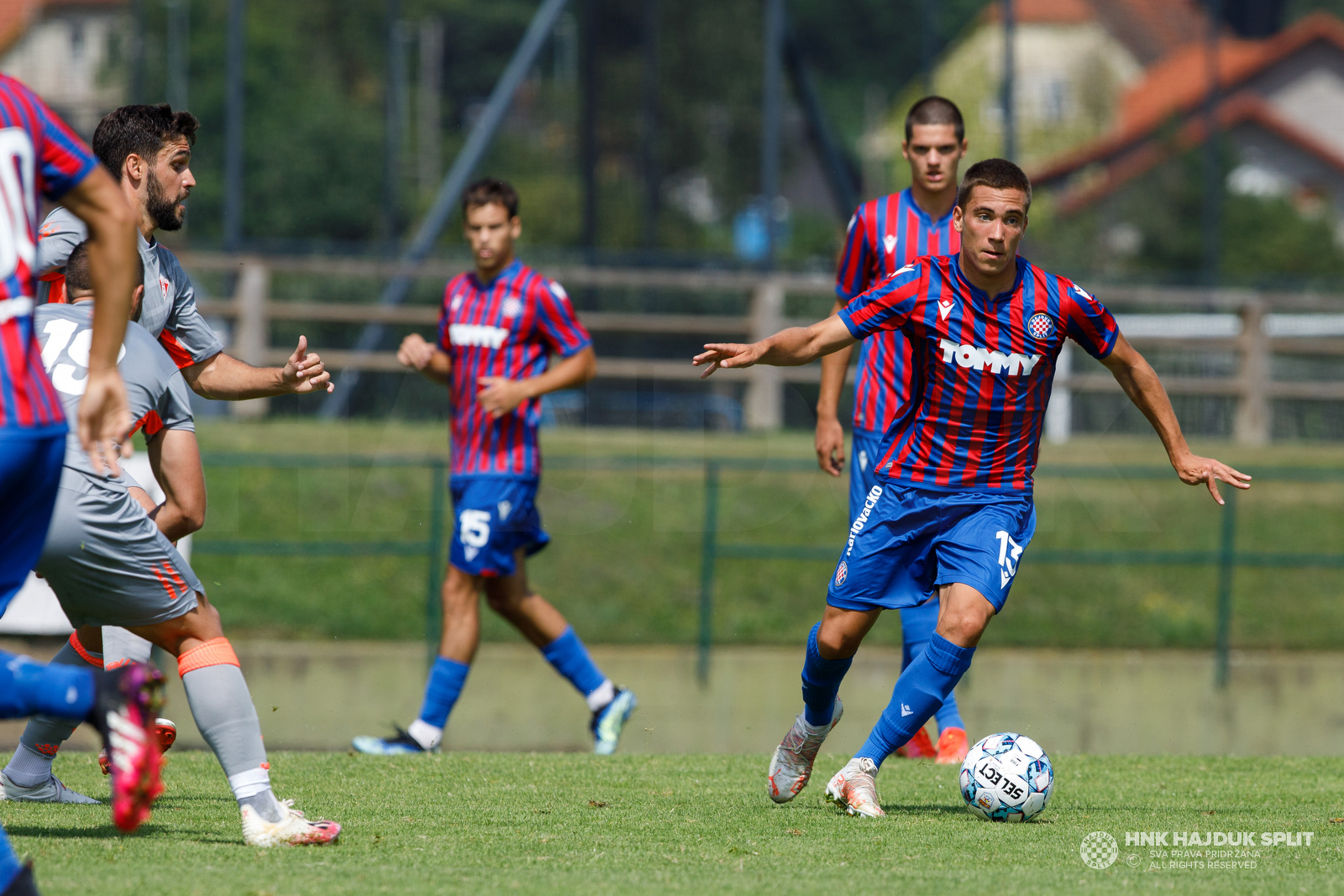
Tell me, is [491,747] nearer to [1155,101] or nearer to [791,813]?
[791,813]

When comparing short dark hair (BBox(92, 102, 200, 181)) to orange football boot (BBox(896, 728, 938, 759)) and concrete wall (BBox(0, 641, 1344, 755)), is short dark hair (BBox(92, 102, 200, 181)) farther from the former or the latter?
concrete wall (BBox(0, 641, 1344, 755))

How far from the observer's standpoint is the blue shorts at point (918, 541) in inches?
194

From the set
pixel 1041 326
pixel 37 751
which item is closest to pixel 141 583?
pixel 37 751

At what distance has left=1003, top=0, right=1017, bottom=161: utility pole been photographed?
17.6 meters

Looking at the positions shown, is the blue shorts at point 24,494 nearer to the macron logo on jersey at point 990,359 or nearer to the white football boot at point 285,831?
the white football boot at point 285,831

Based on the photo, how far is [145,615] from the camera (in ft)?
12.9

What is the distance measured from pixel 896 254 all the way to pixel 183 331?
2.92 metres

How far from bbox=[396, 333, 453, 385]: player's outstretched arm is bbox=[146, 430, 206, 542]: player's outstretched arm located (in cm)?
168

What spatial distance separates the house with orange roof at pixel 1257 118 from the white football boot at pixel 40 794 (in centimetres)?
4521

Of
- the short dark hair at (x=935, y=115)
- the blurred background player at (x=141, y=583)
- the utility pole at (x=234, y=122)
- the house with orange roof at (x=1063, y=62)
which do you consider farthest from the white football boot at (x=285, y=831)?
the house with orange roof at (x=1063, y=62)

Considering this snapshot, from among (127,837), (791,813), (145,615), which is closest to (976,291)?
(791,813)

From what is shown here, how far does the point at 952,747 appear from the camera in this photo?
6.54m

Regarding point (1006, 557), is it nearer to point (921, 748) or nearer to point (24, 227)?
point (921, 748)

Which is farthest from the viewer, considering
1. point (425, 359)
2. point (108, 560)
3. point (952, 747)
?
point (425, 359)
